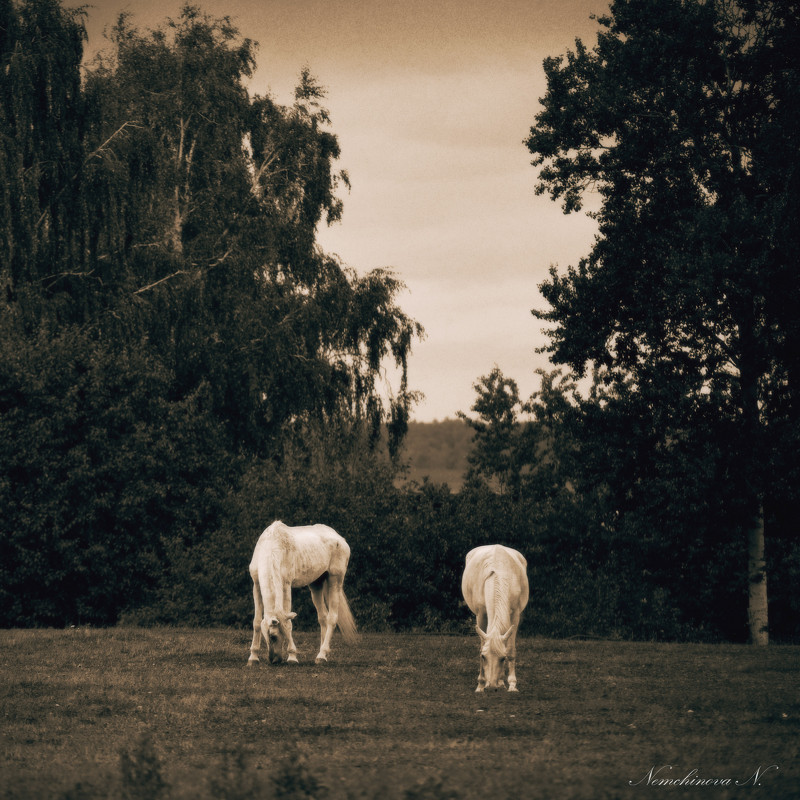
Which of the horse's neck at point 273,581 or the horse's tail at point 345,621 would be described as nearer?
the horse's neck at point 273,581

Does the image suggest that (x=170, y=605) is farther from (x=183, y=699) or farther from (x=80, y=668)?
(x=183, y=699)

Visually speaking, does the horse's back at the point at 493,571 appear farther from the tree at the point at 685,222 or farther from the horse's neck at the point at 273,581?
the tree at the point at 685,222

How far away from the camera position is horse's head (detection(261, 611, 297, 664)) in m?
17.0

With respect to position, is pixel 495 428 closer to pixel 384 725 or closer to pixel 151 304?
pixel 151 304

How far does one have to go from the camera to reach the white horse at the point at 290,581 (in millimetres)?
17297

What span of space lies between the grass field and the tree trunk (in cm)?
808

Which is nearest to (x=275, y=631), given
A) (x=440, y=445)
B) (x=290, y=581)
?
(x=290, y=581)

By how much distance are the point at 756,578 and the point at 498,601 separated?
15400 millimetres

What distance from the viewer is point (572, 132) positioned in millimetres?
29562

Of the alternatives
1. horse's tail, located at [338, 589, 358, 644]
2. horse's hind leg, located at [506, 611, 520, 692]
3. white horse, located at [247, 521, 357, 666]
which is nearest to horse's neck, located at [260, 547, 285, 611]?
white horse, located at [247, 521, 357, 666]

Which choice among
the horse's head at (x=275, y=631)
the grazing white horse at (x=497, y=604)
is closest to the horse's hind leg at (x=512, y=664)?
the grazing white horse at (x=497, y=604)

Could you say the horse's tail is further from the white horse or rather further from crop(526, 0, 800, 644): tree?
crop(526, 0, 800, 644): tree

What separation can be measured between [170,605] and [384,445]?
36.5 feet

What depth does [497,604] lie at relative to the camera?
46.3ft
